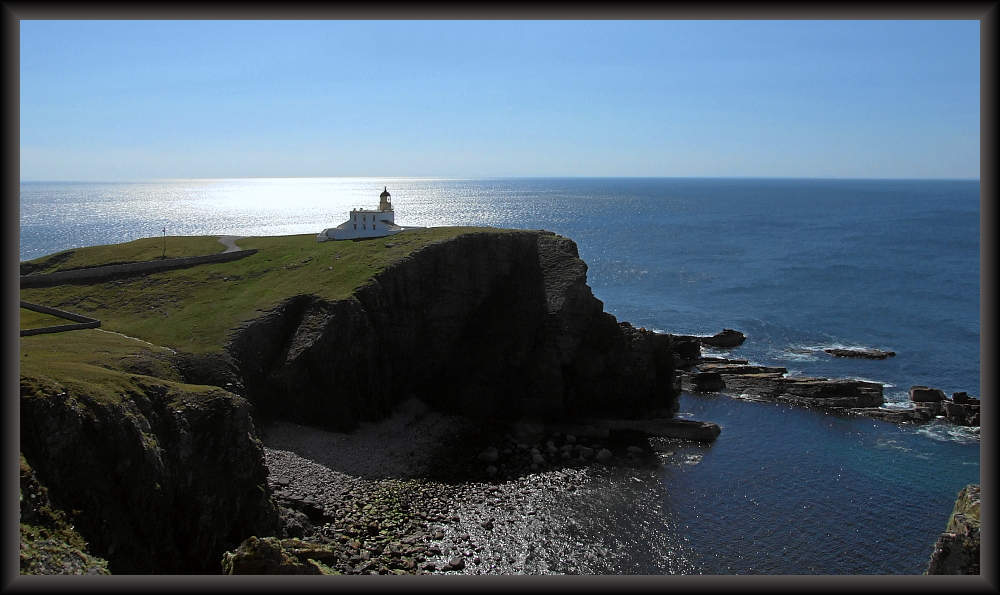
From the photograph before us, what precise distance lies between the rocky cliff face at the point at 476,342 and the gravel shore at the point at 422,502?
4.55 meters

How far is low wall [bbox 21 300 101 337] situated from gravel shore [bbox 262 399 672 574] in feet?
52.7

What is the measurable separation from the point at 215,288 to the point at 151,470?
3357 centimetres

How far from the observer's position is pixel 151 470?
26.5 metres

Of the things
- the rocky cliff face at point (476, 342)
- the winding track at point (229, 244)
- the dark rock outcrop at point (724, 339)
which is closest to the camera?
the rocky cliff face at point (476, 342)

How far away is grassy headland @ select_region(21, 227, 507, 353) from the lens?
48.1 meters

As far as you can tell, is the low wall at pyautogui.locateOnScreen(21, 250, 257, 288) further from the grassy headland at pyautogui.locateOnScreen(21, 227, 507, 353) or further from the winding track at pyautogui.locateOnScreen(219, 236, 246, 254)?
the winding track at pyautogui.locateOnScreen(219, 236, 246, 254)

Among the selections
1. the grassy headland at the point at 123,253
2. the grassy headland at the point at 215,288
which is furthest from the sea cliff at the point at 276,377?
the grassy headland at the point at 123,253

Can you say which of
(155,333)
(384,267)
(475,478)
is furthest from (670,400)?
(155,333)

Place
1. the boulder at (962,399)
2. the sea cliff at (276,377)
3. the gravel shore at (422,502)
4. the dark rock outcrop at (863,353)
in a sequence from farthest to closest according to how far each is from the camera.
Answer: the dark rock outcrop at (863,353) → the boulder at (962,399) → the gravel shore at (422,502) → the sea cliff at (276,377)

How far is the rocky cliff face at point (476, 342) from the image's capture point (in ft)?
162

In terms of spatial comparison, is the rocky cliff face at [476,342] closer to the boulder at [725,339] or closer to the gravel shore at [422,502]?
the gravel shore at [422,502]

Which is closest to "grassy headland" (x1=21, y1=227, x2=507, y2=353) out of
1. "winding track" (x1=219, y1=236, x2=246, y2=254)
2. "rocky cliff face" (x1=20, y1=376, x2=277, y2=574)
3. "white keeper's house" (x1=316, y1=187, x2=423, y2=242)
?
"white keeper's house" (x1=316, y1=187, x2=423, y2=242)

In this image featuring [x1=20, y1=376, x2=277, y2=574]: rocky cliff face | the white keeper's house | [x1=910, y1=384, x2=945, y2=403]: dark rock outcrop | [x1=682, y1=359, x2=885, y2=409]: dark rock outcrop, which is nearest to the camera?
[x1=20, y1=376, x2=277, y2=574]: rocky cliff face
